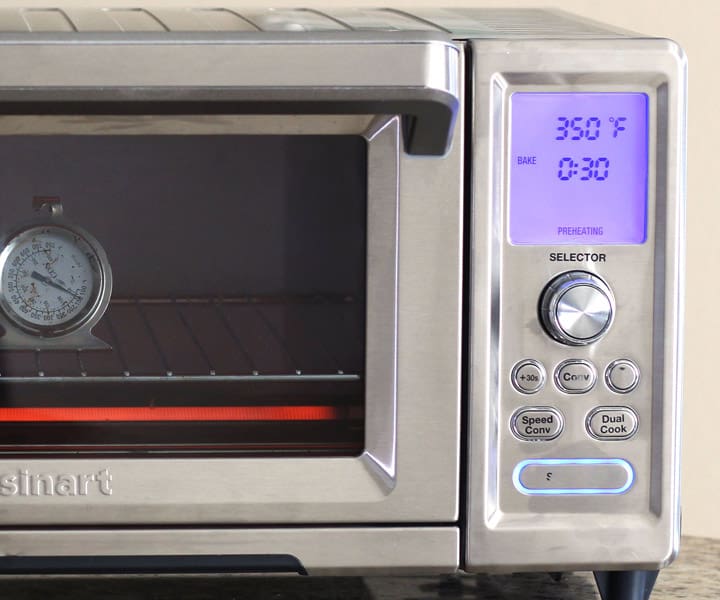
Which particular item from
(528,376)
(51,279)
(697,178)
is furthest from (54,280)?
(697,178)

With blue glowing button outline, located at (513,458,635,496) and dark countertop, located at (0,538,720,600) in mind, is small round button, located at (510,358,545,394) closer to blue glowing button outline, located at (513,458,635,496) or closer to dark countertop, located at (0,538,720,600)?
blue glowing button outline, located at (513,458,635,496)

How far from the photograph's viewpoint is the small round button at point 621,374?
2.51ft

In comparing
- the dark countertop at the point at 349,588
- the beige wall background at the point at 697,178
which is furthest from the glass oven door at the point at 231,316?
the beige wall background at the point at 697,178

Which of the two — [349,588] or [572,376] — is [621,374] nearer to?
[572,376]

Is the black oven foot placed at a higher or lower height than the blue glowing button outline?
lower

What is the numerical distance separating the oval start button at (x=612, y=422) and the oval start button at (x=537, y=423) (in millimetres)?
23

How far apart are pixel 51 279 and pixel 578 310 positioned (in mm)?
371

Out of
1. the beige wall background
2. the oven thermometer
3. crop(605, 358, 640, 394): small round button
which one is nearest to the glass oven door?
the oven thermometer

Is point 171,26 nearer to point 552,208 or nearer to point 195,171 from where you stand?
point 195,171

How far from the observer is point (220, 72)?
686mm

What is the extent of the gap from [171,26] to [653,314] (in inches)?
15.6

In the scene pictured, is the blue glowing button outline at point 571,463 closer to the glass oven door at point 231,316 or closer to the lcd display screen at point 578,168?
the glass oven door at point 231,316

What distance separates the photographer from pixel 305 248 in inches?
30.3

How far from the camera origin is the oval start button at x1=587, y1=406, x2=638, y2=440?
2.51 feet
